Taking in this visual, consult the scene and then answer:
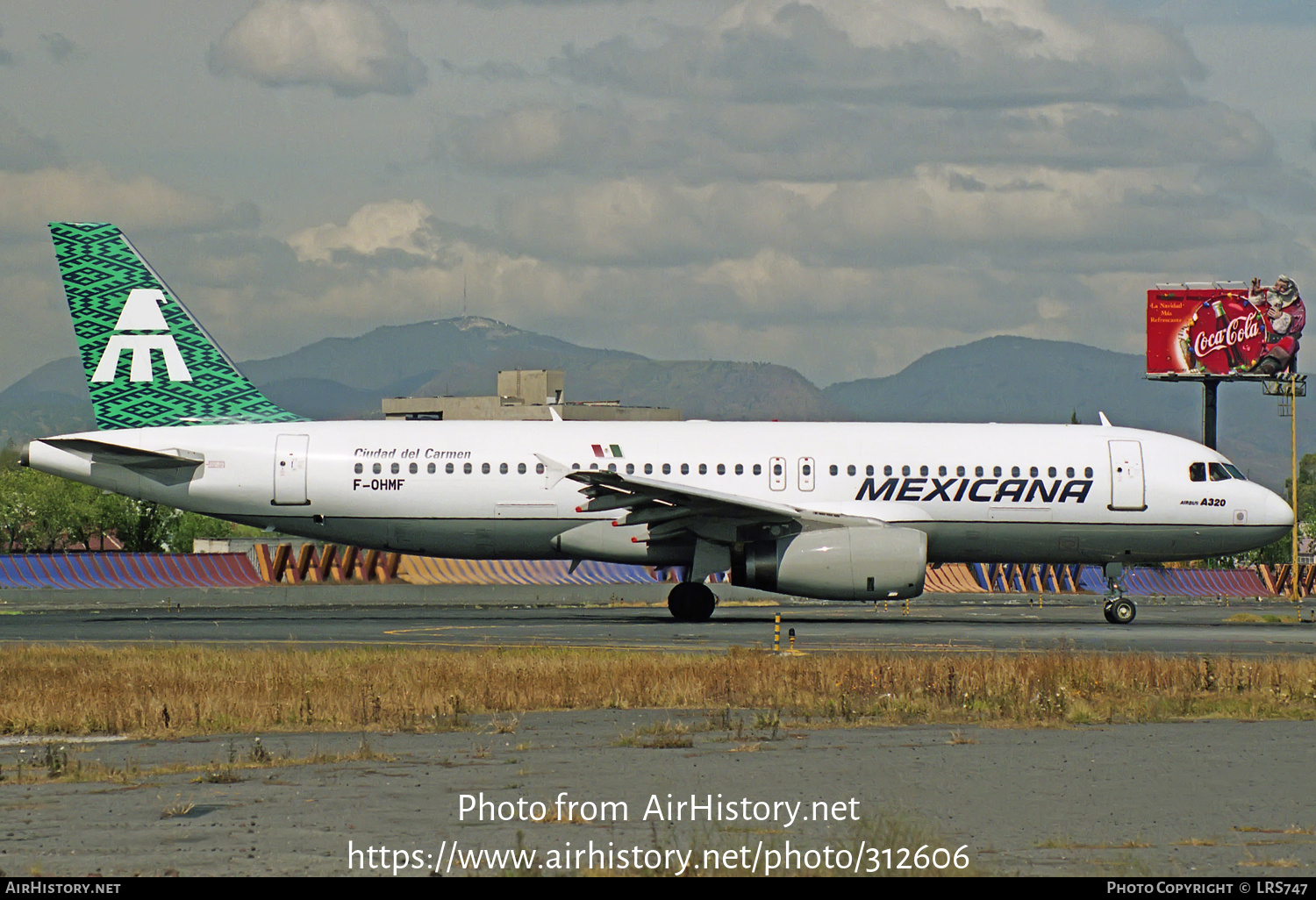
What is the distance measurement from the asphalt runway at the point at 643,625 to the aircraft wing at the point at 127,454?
11.2 feet

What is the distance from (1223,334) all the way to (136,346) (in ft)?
241

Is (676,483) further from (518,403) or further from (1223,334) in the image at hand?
(518,403)

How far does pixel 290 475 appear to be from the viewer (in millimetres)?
33562

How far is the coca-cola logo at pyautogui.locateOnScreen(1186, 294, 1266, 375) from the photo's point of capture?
91750mm

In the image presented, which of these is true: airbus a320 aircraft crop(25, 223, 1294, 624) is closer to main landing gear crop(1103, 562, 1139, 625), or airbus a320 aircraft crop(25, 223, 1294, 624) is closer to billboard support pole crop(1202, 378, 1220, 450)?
main landing gear crop(1103, 562, 1139, 625)

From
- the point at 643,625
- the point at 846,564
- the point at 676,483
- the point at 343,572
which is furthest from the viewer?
the point at 343,572

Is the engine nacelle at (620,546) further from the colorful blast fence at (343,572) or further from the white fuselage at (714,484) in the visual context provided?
→ the colorful blast fence at (343,572)

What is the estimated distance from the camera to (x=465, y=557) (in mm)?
34375

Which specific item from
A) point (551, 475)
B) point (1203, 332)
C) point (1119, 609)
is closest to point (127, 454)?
point (551, 475)

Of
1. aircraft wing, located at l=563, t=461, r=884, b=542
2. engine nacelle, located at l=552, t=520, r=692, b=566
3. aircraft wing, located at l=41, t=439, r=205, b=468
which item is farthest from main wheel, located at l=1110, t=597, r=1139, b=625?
aircraft wing, located at l=41, t=439, r=205, b=468

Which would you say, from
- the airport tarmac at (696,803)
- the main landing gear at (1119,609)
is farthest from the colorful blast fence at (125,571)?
the airport tarmac at (696,803)

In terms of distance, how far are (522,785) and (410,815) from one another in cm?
148

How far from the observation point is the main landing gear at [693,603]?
33.0 metres

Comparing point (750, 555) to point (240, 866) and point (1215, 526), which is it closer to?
point (1215, 526)
